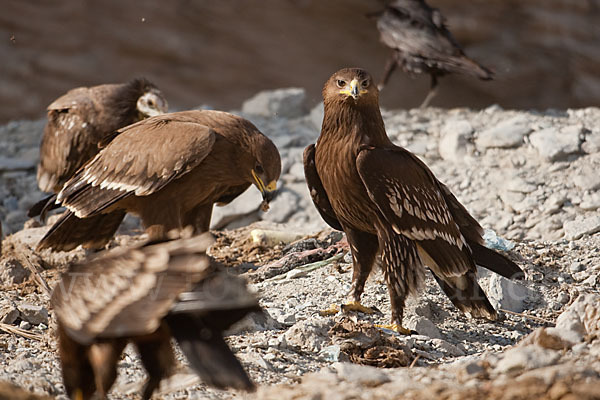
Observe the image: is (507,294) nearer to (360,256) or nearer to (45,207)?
(360,256)

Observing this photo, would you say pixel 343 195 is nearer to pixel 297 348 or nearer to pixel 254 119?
pixel 297 348

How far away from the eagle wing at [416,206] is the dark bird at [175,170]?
0.66 metres

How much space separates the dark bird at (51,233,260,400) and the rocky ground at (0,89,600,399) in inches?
8.6

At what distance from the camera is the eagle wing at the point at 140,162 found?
13.3 ft

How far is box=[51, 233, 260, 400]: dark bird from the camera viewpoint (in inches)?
96.3

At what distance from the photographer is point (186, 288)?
2.45 meters

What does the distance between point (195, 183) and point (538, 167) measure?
3.13m

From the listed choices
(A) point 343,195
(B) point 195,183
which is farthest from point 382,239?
(B) point 195,183

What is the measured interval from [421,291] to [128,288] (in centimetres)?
185

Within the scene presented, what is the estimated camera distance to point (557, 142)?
6.21m

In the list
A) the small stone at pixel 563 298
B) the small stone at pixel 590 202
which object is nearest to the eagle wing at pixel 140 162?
the small stone at pixel 563 298

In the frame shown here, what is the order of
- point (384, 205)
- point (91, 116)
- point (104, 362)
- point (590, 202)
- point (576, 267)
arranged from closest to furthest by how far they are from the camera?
point (104, 362) < point (384, 205) < point (576, 267) < point (590, 202) < point (91, 116)

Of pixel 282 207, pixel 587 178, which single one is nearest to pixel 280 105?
pixel 282 207

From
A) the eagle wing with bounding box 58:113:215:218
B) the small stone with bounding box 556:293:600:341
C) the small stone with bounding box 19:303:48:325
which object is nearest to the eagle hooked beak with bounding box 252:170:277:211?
the eagle wing with bounding box 58:113:215:218
